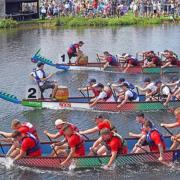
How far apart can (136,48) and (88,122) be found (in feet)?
66.1

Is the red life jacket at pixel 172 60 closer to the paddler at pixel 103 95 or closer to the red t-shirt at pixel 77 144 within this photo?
the paddler at pixel 103 95

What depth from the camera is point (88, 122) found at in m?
23.4

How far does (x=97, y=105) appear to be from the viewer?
79.8 ft

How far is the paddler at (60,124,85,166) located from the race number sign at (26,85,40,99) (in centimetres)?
755

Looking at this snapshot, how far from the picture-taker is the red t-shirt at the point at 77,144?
1686 centimetres

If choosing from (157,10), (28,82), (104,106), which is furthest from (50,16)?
(104,106)

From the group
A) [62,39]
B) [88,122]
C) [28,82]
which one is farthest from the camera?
[62,39]

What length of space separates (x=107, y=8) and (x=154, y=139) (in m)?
42.9

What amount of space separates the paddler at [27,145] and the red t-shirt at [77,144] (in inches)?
42.4

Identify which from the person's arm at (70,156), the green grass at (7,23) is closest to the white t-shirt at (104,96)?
the person's arm at (70,156)

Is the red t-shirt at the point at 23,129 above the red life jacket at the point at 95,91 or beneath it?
above

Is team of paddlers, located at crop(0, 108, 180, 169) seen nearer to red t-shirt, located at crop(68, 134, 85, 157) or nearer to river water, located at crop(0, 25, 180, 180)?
red t-shirt, located at crop(68, 134, 85, 157)

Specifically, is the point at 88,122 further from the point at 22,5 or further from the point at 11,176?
the point at 22,5

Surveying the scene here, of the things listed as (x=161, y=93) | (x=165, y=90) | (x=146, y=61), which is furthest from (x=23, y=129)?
(x=146, y=61)
